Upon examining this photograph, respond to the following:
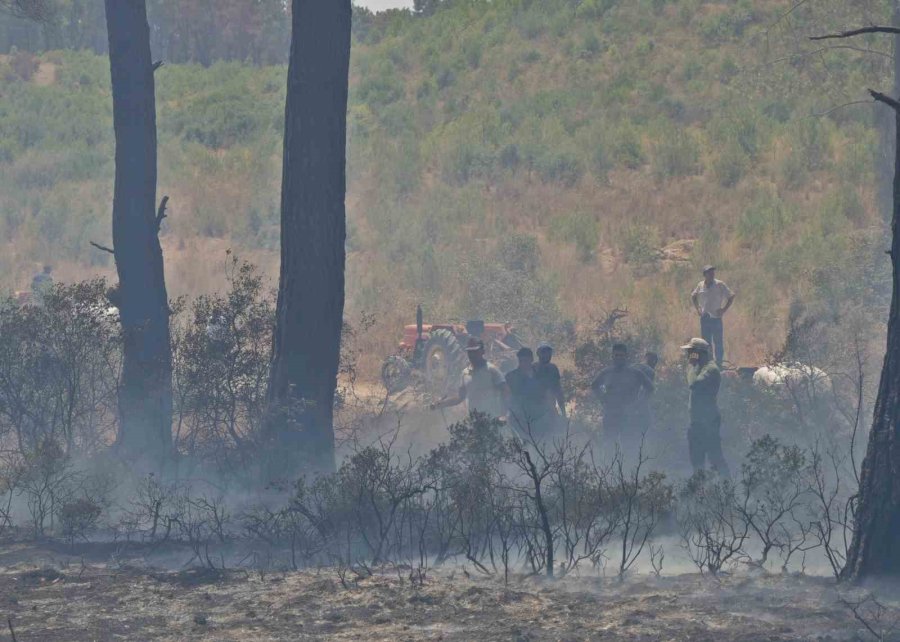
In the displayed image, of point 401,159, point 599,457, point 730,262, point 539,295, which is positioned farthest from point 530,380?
point 401,159

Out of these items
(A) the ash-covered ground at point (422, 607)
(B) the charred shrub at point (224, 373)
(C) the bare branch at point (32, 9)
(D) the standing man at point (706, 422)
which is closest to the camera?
(A) the ash-covered ground at point (422, 607)

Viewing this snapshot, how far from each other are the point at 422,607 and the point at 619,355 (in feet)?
20.8

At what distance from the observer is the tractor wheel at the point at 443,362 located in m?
18.6

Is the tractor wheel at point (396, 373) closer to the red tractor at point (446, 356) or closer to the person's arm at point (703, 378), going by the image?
the red tractor at point (446, 356)

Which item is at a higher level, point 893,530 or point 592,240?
point 592,240

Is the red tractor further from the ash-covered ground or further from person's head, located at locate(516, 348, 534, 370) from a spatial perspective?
the ash-covered ground

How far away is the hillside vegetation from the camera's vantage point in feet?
87.1

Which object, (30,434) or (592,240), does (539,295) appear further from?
(30,434)

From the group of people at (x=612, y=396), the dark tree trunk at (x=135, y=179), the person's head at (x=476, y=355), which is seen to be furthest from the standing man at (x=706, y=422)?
the dark tree trunk at (x=135, y=179)

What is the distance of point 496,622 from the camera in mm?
7754

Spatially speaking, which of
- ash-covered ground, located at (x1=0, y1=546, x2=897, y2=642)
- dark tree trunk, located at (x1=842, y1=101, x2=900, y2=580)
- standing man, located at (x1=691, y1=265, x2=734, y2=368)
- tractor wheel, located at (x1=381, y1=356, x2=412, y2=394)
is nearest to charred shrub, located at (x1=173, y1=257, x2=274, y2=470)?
ash-covered ground, located at (x1=0, y1=546, x2=897, y2=642)

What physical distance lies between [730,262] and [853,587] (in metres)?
20.1

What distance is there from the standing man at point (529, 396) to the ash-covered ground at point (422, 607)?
520 cm

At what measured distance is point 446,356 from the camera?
62.4ft
